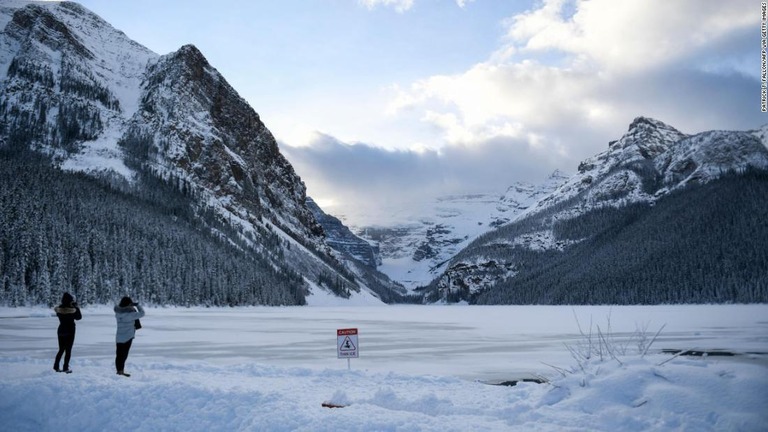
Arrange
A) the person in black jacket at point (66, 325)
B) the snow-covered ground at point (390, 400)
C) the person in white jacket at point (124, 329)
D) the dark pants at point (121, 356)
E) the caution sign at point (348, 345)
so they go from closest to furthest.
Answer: the snow-covered ground at point (390, 400) < the dark pants at point (121, 356) < the person in white jacket at point (124, 329) < the person in black jacket at point (66, 325) < the caution sign at point (348, 345)

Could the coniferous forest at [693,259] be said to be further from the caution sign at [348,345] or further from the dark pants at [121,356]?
the dark pants at [121,356]

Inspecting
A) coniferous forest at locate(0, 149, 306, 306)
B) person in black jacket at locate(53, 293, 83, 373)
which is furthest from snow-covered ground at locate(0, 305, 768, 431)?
coniferous forest at locate(0, 149, 306, 306)

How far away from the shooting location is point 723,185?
650 ft

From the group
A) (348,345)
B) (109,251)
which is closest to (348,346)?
(348,345)

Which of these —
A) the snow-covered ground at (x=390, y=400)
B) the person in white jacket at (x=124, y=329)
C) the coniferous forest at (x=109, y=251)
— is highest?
the coniferous forest at (x=109, y=251)

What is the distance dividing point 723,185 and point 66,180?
209 metres

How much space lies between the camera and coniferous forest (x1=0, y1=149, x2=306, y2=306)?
79.2 meters

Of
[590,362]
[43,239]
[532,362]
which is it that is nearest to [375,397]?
[590,362]

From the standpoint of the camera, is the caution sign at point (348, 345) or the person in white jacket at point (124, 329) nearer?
the person in white jacket at point (124, 329)

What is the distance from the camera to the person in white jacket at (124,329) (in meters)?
16.5

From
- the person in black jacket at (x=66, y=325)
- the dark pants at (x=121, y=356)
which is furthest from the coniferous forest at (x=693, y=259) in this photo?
the person in black jacket at (x=66, y=325)

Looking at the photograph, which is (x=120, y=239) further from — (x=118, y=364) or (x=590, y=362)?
(x=590, y=362)

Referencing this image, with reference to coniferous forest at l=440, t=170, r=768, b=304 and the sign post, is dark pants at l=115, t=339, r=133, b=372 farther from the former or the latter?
coniferous forest at l=440, t=170, r=768, b=304

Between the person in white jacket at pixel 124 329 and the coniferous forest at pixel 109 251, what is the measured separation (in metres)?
68.0
